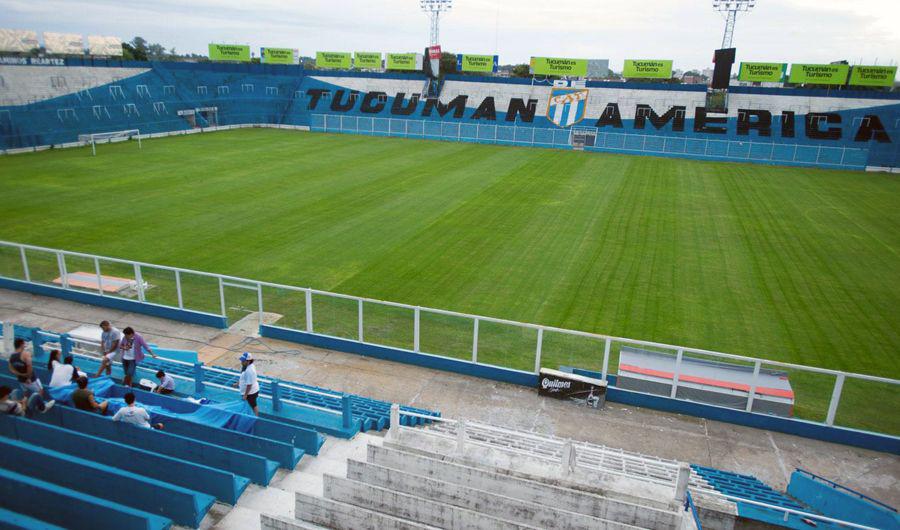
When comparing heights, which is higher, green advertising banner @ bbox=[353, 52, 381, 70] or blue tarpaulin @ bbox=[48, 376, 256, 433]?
green advertising banner @ bbox=[353, 52, 381, 70]

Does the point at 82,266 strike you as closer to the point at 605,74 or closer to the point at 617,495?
the point at 617,495

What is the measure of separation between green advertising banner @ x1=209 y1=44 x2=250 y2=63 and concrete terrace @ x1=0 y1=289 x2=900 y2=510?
6459 centimetres

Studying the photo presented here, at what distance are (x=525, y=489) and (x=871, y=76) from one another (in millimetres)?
62992

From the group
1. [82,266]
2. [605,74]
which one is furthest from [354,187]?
[605,74]

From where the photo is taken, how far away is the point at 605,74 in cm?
13662

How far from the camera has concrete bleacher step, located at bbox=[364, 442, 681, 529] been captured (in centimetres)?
722

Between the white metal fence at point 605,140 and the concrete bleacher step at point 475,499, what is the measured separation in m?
49.6

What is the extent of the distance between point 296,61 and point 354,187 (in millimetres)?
48836

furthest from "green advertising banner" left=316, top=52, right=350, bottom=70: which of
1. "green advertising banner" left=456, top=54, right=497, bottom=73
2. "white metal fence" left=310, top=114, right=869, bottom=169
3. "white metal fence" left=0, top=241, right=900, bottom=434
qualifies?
"white metal fence" left=0, top=241, right=900, bottom=434

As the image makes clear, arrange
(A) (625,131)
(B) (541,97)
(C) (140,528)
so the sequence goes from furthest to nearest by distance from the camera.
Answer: (B) (541,97) → (A) (625,131) → (C) (140,528)

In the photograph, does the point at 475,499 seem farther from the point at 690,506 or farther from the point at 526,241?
the point at 526,241

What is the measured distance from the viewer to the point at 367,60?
70.5 metres

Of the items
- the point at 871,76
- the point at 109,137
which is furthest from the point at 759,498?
the point at 871,76

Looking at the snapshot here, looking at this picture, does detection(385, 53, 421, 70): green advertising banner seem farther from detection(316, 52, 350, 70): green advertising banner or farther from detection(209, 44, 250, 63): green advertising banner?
detection(209, 44, 250, 63): green advertising banner
